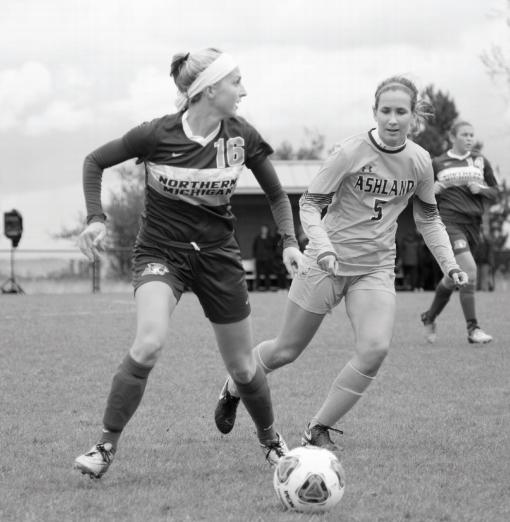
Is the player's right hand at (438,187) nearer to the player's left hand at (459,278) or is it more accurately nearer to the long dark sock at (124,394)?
the player's left hand at (459,278)

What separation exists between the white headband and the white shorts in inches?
52.0

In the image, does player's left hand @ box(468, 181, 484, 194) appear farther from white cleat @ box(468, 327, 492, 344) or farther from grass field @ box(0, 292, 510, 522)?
grass field @ box(0, 292, 510, 522)

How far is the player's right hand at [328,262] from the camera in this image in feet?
18.4

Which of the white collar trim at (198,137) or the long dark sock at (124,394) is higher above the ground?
the white collar trim at (198,137)

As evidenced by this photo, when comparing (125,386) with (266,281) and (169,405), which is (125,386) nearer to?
(169,405)

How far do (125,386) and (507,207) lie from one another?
167 feet

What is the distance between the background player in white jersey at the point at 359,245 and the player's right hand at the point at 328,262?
0.24 ft

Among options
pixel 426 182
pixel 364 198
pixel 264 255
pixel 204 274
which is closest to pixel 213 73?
pixel 204 274

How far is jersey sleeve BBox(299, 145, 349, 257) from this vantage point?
19.5ft

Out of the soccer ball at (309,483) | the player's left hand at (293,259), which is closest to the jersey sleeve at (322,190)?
the player's left hand at (293,259)

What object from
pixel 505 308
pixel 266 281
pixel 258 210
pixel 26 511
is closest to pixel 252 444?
pixel 26 511

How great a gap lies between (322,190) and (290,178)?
2945 centimetres

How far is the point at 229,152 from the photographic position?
5324 millimetres

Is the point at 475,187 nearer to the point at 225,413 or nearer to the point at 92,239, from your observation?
the point at 225,413
